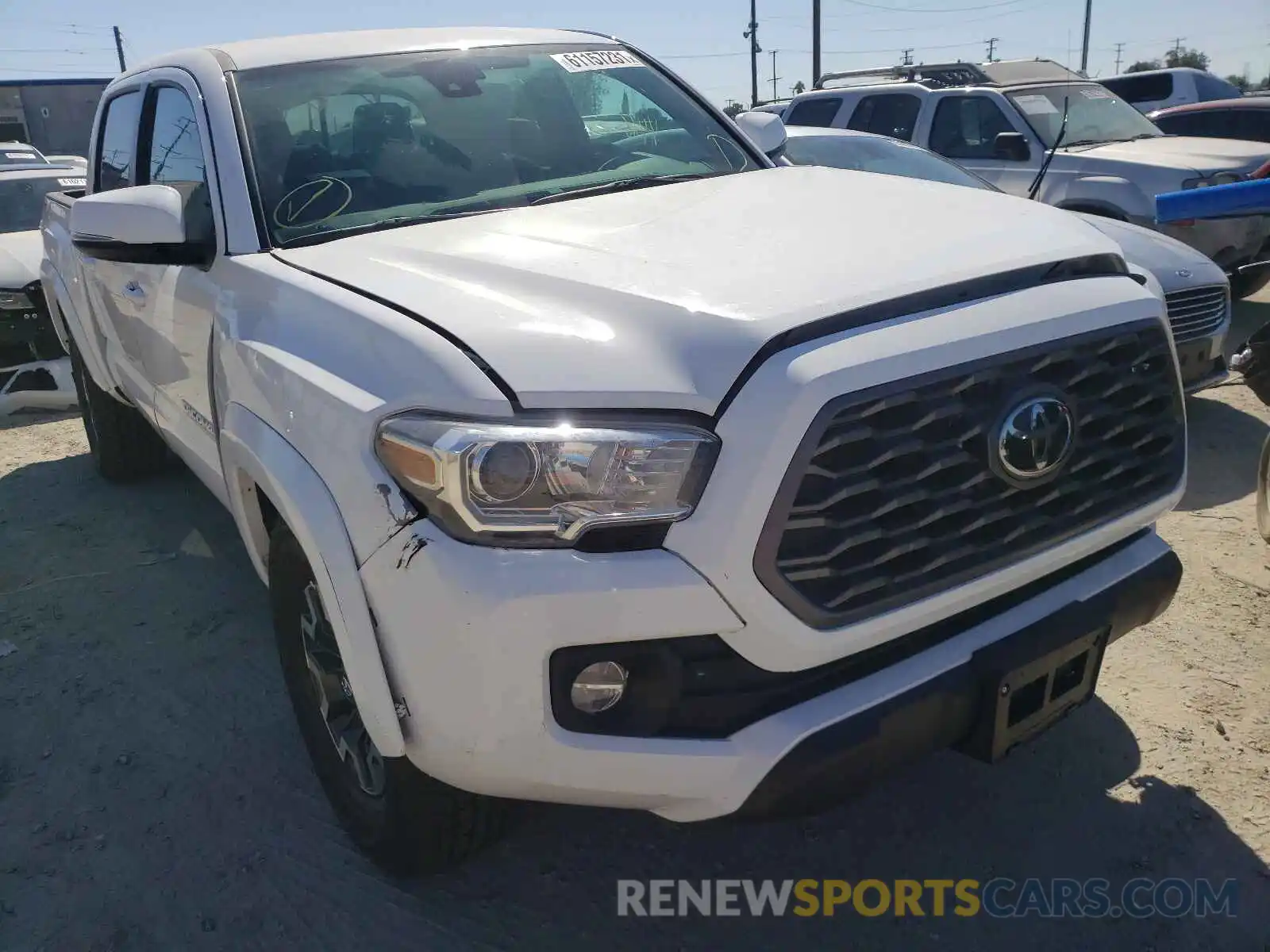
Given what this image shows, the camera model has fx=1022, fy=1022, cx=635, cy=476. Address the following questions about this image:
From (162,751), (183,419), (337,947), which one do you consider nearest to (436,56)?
(183,419)

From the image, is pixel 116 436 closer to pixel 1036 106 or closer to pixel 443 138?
pixel 443 138

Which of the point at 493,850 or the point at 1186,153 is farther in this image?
the point at 1186,153

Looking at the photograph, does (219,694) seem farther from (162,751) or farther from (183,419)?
(183,419)

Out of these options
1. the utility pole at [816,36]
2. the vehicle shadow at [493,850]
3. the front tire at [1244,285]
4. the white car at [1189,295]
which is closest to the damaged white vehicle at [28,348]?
the vehicle shadow at [493,850]

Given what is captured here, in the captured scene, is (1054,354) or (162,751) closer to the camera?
(1054,354)

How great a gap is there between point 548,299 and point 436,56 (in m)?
1.58

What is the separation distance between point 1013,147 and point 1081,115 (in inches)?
41.4

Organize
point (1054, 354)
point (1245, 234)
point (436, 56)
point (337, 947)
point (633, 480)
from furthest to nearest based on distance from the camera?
point (1245, 234)
point (436, 56)
point (337, 947)
point (1054, 354)
point (633, 480)

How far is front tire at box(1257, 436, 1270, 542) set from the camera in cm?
333

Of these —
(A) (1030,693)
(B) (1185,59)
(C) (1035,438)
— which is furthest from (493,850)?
(B) (1185,59)

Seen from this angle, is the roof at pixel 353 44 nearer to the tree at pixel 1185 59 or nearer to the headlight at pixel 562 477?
the headlight at pixel 562 477

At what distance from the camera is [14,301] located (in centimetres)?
664

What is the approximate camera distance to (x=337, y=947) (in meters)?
2.22

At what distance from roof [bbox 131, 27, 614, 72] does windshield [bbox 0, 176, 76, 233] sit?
17.8ft
